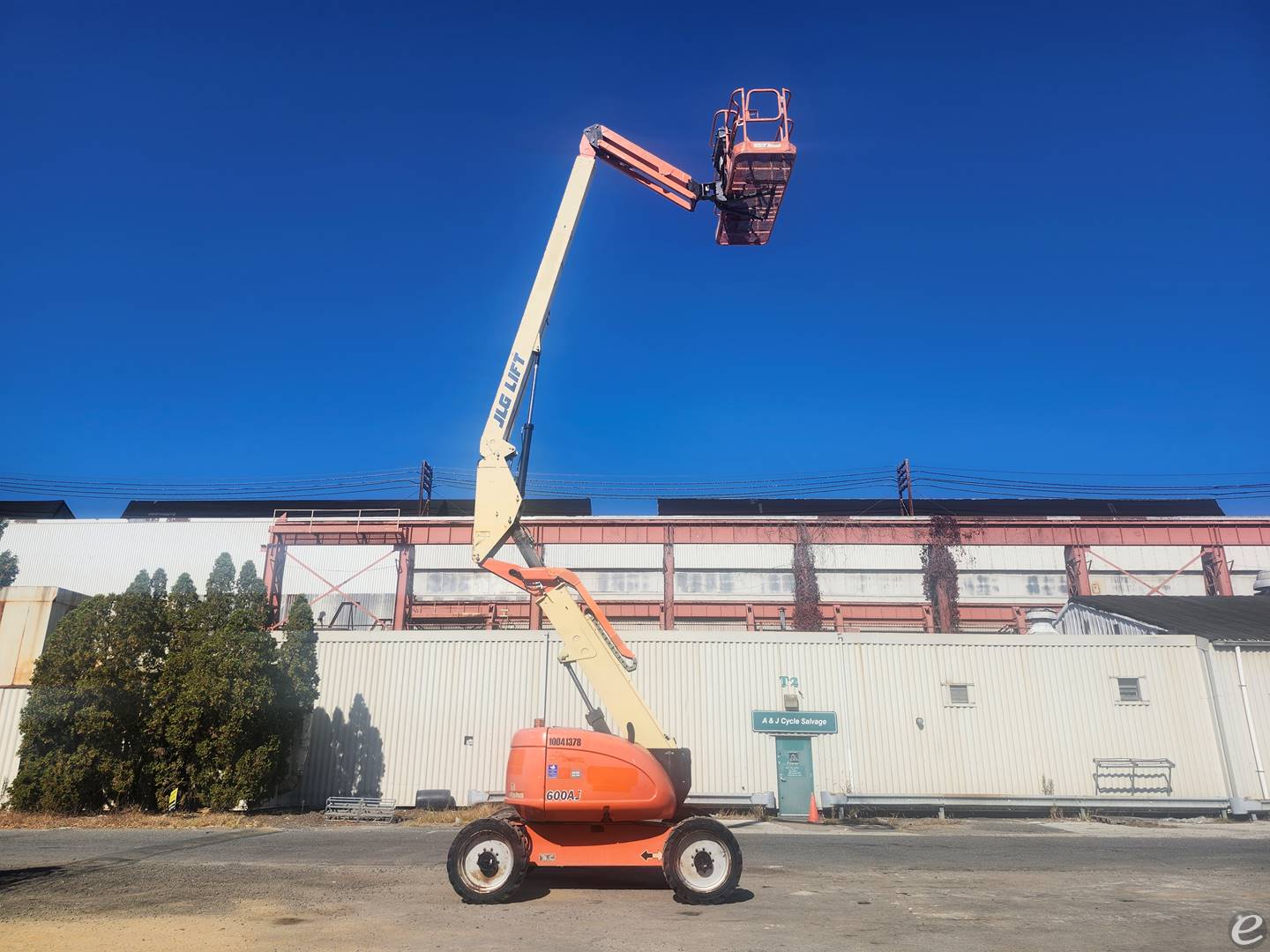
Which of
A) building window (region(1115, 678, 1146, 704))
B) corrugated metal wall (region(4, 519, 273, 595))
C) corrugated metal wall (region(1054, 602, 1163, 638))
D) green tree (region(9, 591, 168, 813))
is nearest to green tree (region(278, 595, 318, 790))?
green tree (region(9, 591, 168, 813))

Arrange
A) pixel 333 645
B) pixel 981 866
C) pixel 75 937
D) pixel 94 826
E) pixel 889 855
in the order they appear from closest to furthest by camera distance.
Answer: pixel 75 937, pixel 981 866, pixel 889 855, pixel 94 826, pixel 333 645

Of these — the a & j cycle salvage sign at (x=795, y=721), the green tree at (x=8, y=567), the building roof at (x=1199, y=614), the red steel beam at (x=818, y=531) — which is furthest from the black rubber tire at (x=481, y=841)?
the green tree at (x=8, y=567)

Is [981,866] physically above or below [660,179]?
below

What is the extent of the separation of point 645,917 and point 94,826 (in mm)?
15284

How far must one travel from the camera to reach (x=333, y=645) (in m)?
23.7

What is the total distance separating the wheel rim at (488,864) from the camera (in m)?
10.0

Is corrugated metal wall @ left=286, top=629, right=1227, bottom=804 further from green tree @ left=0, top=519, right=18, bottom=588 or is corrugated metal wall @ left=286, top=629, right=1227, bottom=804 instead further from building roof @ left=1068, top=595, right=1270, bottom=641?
green tree @ left=0, top=519, right=18, bottom=588

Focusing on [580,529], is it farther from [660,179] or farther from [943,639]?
[660,179]

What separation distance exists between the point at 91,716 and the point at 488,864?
14938 millimetres

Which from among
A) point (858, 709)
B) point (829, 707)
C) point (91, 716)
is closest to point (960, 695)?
point (858, 709)

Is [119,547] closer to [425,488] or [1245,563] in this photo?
[425,488]

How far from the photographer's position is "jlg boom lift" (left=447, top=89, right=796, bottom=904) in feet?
33.3

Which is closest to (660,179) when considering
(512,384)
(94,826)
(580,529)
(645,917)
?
(512,384)

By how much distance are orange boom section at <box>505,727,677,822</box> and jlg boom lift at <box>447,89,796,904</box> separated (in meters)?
0.01
